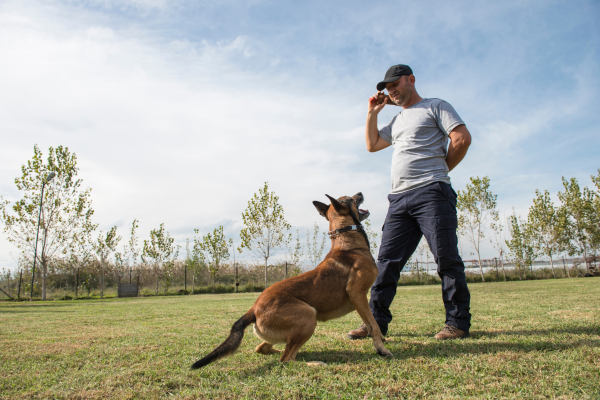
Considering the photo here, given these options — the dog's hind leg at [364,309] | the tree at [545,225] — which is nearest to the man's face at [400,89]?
the dog's hind leg at [364,309]

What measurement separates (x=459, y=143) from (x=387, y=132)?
2.99 feet

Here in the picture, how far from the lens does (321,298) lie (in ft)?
9.82

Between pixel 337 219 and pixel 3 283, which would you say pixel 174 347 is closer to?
pixel 337 219

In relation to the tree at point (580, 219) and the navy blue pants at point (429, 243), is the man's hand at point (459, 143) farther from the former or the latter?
the tree at point (580, 219)

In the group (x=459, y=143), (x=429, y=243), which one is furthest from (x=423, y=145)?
(x=429, y=243)

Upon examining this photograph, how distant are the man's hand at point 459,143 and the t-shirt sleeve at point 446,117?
0.16 feet

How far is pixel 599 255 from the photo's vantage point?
3209 centimetres

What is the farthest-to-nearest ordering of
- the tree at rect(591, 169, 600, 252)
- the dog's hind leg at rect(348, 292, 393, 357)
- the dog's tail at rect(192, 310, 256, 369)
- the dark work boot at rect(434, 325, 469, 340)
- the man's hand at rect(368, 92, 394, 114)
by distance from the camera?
1. the tree at rect(591, 169, 600, 252)
2. the man's hand at rect(368, 92, 394, 114)
3. the dark work boot at rect(434, 325, 469, 340)
4. the dog's hind leg at rect(348, 292, 393, 357)
5. the dog's tail at rect(192, 310, 256, 369)

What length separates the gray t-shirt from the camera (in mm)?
3486

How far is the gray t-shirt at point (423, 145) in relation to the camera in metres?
3.49

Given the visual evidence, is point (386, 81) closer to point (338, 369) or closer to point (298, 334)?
point (298, 334)

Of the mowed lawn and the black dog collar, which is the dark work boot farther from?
the black dog collar

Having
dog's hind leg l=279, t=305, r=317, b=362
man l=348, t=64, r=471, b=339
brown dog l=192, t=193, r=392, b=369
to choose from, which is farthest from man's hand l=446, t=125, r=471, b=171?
dog's hind leg l=279, t=305, r=317, b=362

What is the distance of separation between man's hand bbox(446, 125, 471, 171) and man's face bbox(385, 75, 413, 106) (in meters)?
0.74
